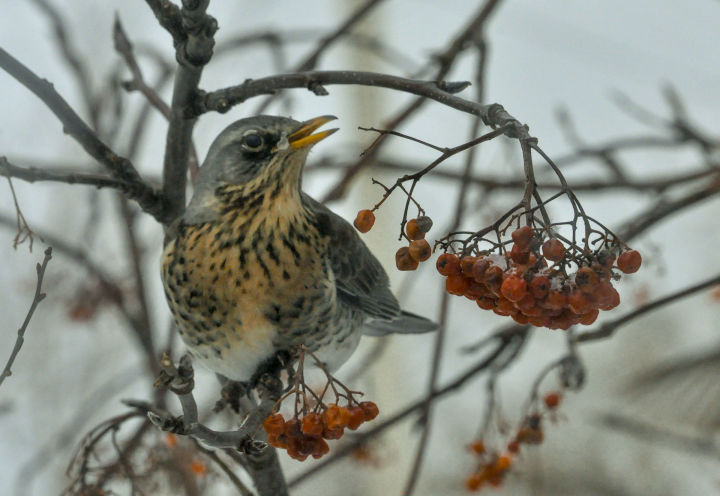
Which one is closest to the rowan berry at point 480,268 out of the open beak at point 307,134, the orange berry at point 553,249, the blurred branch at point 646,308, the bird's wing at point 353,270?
the orange berry at point 553,249

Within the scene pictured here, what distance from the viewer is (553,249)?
1.05 meters

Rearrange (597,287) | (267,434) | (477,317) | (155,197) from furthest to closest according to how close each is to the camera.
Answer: (477,317) < (155,197) < (267,434) < (597,287)

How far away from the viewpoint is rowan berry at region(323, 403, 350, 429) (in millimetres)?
1301

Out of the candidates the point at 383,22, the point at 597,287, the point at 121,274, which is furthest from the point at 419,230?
the point at 383,22

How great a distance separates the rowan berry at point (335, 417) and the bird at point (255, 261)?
398 mm

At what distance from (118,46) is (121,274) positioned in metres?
1.45

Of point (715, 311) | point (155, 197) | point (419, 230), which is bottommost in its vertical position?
point (419, 230)

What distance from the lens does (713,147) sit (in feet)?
8.32

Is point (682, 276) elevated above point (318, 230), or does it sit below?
above

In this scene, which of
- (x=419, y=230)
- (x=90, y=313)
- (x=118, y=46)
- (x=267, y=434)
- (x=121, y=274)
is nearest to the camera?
(x=419, y=230)

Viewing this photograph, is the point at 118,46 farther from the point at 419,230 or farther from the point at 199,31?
the point at 419,230

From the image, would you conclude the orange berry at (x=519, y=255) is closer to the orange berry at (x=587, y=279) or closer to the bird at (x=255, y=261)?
the orange berry at (x=587, y=279)

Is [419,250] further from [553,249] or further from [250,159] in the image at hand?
[250,159]

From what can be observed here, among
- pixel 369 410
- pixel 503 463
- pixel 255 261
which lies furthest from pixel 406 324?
pixel 369 410
